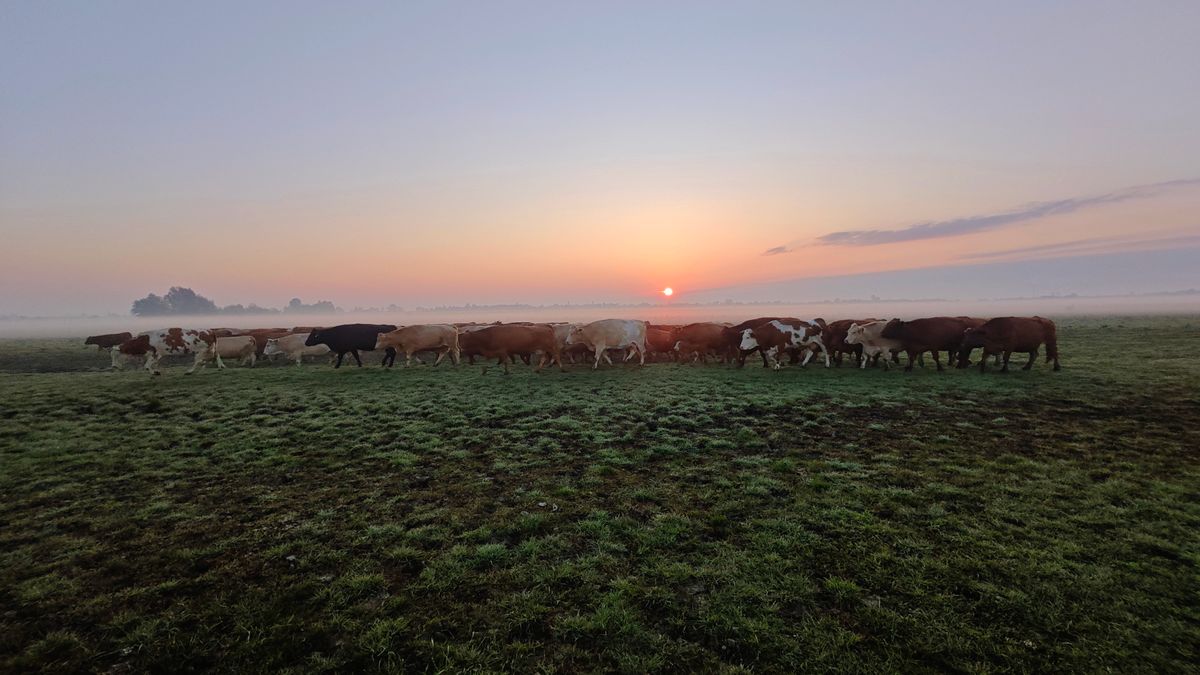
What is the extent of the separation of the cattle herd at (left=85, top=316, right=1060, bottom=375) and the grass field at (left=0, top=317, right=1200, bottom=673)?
656cm

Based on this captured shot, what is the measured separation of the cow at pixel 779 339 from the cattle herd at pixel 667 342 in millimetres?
48

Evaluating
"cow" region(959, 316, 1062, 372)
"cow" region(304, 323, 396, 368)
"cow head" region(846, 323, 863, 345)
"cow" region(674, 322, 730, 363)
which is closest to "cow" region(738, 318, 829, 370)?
"cow head" region(846, 323, 863, 345)

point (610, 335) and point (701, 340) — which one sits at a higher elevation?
point (610, 335)

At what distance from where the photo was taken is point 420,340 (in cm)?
2394

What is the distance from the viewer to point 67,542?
5477 mm

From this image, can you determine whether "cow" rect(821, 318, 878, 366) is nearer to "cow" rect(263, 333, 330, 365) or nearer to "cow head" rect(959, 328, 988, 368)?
"cow head" rect(959, 328, 988, 368)

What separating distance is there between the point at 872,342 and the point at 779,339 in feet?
13.6

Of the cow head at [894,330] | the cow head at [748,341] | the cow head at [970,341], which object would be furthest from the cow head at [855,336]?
the cow head at [748,341]

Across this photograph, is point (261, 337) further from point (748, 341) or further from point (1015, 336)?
point (1015, 336)

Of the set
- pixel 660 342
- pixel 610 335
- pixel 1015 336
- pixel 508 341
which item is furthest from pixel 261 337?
pixel 1015 336

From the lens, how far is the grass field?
3.67 m

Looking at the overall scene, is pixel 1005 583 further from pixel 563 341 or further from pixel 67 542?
pixel 563 341

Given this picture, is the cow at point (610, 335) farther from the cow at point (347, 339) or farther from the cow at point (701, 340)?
the cow at point (347, 339)

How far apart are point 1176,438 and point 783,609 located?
11.1 m
